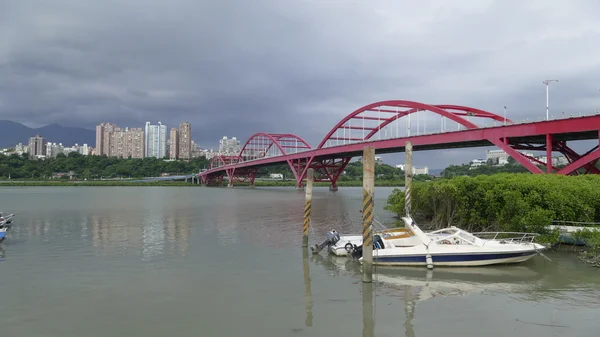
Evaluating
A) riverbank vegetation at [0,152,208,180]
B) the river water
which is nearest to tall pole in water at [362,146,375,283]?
the river water

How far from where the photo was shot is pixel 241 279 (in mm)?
12258

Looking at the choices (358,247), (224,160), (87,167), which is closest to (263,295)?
(358,247)

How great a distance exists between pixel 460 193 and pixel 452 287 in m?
8.16

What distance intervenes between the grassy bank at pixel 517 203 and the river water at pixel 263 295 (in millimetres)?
1684

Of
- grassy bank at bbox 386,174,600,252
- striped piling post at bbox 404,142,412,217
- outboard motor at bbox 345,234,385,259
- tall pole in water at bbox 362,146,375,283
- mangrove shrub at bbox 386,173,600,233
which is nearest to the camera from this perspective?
tall pole in water at bbox 362,146,375,283

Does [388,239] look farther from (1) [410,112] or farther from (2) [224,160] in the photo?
(2) [224,160]

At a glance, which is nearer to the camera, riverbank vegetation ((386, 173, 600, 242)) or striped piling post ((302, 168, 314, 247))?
riverbank vegetation ((386, 173, 600, 242))

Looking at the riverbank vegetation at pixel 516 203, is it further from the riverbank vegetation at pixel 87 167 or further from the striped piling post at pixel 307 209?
the riverbank vegetation at pixel 87 167

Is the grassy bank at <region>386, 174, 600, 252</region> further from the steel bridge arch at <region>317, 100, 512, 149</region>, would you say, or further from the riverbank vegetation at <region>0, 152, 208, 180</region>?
the riverbank vegetation at <region>0, 152, 208, 180</region>

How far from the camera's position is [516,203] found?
53.4ft

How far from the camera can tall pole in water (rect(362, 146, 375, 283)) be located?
1182 cm

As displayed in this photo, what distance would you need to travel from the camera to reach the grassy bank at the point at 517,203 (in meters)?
16.1

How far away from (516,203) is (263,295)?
35.1ft

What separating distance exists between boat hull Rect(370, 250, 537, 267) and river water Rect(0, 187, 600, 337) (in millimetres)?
265
